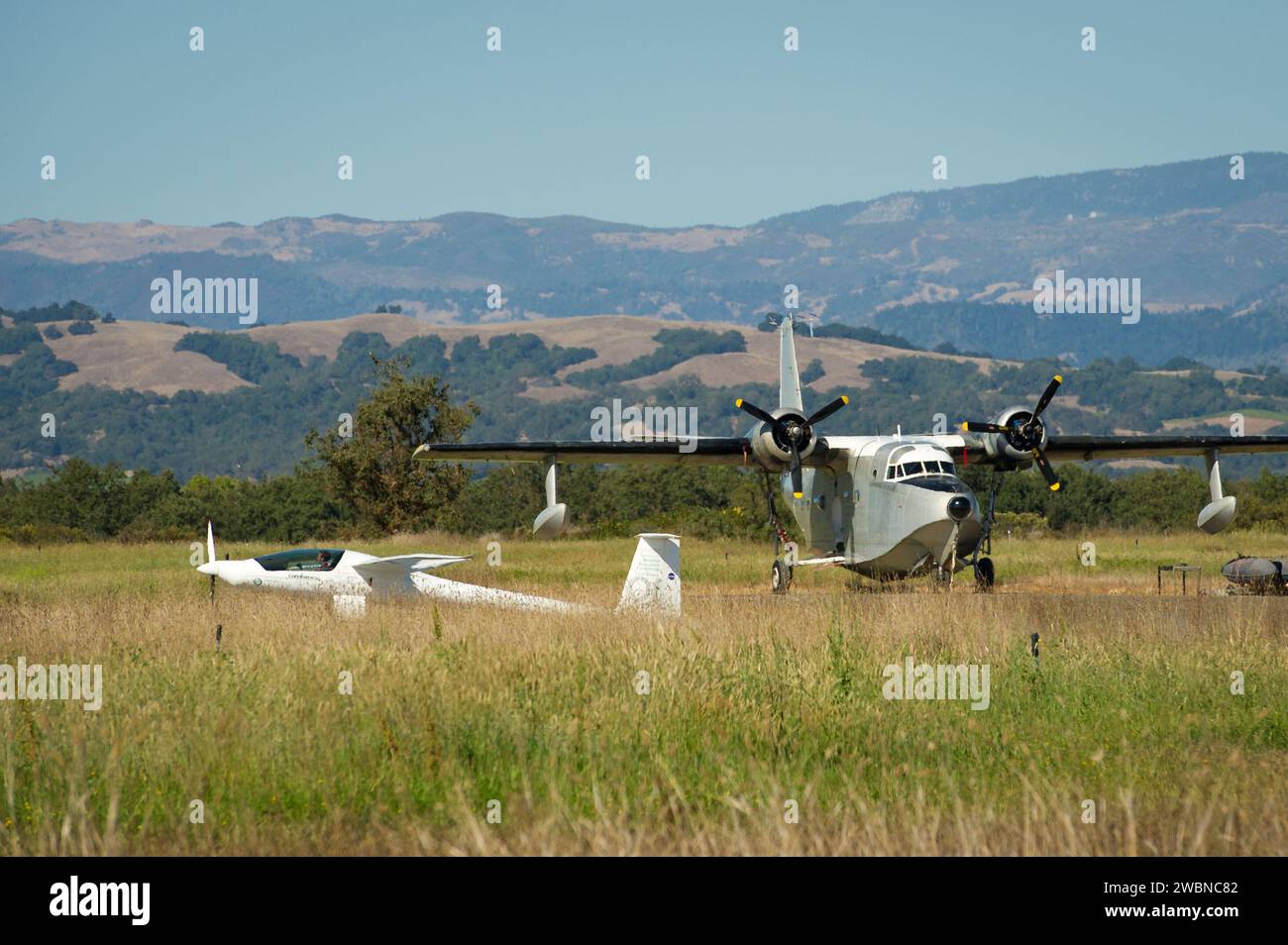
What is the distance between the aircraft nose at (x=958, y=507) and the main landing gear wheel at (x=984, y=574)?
2.74 m

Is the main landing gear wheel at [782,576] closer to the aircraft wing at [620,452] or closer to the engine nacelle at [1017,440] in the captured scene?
the aircraft wing at [620,452]

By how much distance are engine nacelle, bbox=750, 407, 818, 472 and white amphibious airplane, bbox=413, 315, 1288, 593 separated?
23 millimetres

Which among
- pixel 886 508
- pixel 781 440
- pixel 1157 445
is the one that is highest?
pixel 781 440

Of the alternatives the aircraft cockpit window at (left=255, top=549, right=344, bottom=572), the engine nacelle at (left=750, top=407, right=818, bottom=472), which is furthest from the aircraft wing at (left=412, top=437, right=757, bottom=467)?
the aircraft cockpit window at (left=255, top=549, right=344, bottom=572)

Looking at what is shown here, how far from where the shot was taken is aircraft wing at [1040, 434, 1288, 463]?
32812 millimetres

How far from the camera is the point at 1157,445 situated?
33906mm

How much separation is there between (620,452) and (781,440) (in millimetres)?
3816

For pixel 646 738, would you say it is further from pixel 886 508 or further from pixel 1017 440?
pixel 1017 440

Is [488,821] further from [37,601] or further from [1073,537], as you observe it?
[1073,537]

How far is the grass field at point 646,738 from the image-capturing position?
950 centimetres
